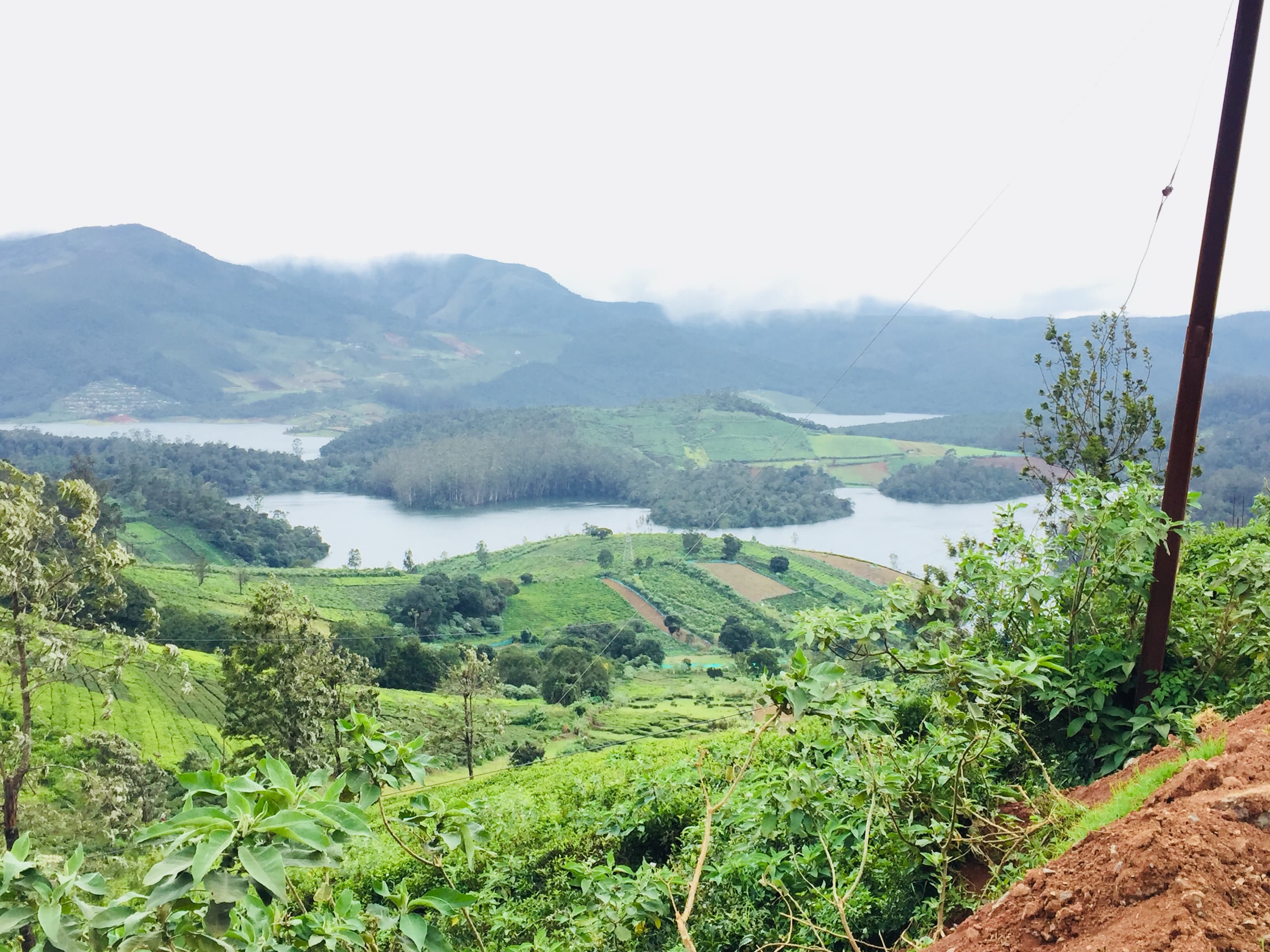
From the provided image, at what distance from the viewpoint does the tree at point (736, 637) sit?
157ft

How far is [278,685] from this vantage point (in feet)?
55.4

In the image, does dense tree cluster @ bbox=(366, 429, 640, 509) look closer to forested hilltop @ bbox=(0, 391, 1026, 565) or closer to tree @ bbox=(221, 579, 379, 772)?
forested hilltop @ bbox=(0, 391, 1026, 565)

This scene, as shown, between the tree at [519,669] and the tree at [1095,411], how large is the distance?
1212 inches

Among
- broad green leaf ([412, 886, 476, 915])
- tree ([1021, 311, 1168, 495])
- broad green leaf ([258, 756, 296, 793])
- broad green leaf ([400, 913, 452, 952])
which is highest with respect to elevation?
tree ([1021, 311, 1168, 495])

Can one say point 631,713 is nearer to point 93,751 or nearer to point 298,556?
point 93,751

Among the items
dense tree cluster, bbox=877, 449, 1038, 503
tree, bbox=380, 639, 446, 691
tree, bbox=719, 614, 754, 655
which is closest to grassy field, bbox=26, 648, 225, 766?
tree, bbox=380, 639, 446, 691

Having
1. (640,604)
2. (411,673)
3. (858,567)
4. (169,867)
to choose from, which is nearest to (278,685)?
(169,867)

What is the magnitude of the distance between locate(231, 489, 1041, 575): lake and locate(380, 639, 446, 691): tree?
37.7 meters

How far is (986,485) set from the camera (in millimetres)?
85562

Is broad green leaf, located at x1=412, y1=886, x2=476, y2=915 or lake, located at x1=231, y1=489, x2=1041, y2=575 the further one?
lake, located at x1=231, y1=489, x2=1041, y2=575

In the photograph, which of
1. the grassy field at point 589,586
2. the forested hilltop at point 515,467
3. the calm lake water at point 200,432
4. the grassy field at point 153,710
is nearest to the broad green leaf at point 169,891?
the grassy field at point 153,710

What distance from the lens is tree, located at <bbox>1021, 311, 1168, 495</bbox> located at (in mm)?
10031

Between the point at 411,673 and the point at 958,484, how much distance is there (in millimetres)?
68235

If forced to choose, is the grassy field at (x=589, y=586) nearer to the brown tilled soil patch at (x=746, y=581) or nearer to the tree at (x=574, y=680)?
the brown tilled soil patch at (x=746, y=581)
